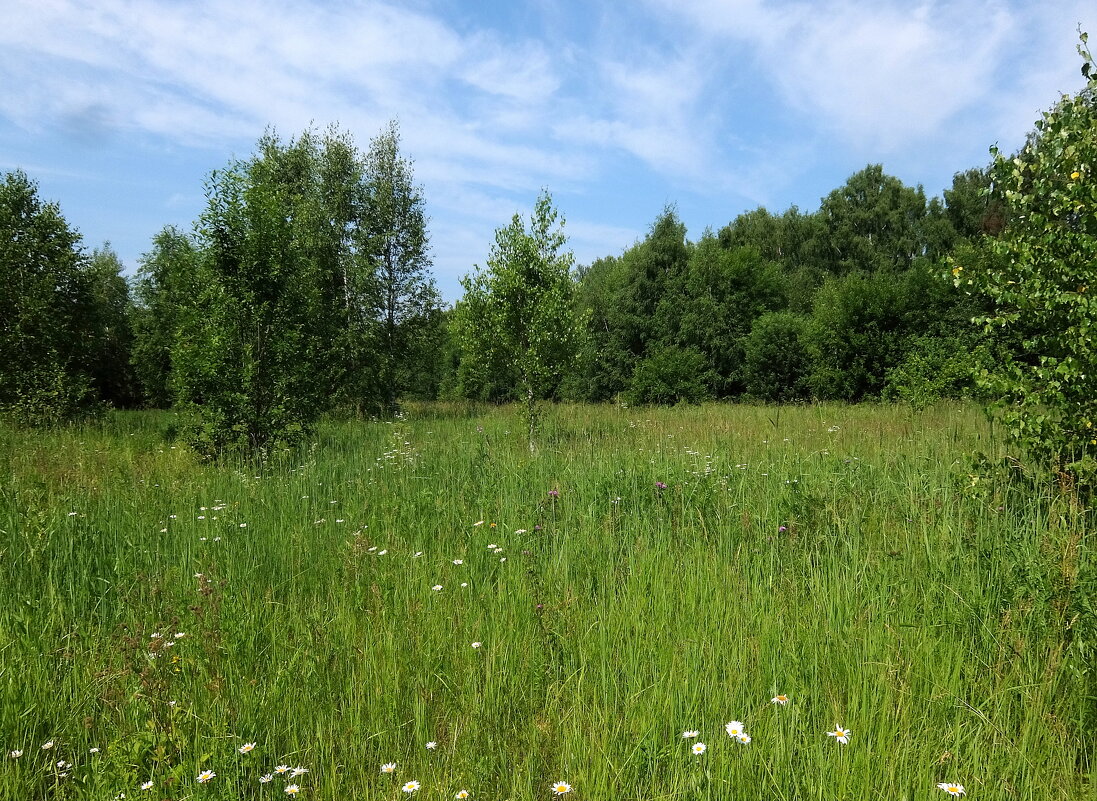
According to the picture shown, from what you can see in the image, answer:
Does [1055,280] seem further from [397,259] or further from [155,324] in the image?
[155,324]

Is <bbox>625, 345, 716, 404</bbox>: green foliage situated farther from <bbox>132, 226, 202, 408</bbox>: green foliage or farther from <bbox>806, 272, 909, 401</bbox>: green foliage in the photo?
<bbox>132, 226, 202, 408</bbox>: green foliage

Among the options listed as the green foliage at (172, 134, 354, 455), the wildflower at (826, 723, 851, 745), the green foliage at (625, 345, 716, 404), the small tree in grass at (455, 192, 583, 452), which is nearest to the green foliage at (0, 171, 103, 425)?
the green foliage at (172, 134, 354, 455)

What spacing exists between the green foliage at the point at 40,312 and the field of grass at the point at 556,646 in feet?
41.2

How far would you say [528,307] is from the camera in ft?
45.6

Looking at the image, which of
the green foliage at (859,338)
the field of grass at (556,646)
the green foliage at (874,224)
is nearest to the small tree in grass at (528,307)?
the field of grass at (556,646)

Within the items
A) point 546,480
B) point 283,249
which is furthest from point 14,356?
point 546,480

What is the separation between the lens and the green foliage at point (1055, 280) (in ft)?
14.2

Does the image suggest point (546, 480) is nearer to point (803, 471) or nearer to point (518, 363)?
point (803, 471)

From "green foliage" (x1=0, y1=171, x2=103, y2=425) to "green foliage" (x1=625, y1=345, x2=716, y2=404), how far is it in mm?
21491

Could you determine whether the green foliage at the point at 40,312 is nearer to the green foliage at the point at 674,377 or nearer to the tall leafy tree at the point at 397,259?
the tall leafy tree at the point at 397,259

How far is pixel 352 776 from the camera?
8.16 ft

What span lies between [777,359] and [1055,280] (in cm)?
2176

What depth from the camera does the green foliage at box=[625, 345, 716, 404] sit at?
1097 inches

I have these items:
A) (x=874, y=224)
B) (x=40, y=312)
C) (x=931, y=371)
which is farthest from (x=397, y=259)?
(x=874, y=224)
